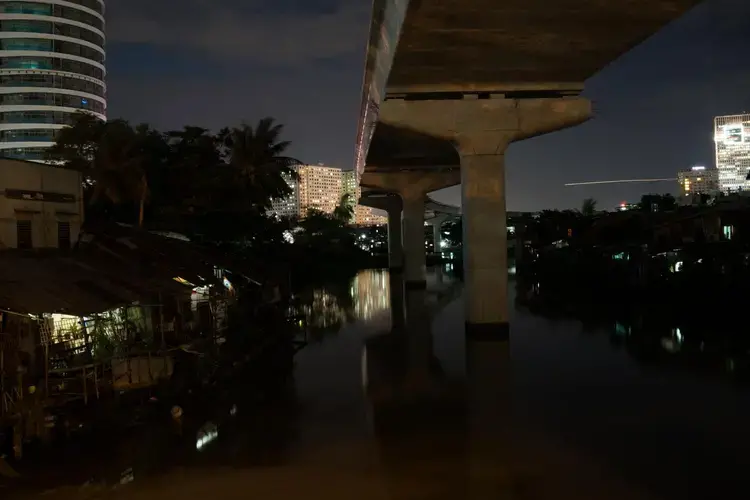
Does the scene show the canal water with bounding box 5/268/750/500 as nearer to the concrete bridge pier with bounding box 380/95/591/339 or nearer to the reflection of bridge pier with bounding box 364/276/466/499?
the reflection of bridge pier with bounding box 364/276/466/499

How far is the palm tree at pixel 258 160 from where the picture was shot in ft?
140

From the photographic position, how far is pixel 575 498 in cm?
954

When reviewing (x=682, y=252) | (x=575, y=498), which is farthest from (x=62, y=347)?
(x=682, y=252)

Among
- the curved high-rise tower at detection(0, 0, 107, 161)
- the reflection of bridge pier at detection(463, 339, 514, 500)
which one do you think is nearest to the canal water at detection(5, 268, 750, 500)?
the reflection of bridge pier at detection(463, 339, 514, 500)

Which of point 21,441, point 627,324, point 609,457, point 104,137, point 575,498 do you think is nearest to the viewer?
point 575,498

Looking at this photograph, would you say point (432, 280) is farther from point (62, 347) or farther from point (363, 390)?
point (62, 347)

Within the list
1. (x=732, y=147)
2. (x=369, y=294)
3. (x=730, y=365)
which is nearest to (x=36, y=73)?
(x=369, y=294)

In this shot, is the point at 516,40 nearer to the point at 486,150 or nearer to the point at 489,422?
the point at 486,150

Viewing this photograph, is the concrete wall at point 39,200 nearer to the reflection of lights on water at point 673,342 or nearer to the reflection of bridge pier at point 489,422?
the reflection of bridge pier at point 489,422

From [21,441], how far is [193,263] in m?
9.29

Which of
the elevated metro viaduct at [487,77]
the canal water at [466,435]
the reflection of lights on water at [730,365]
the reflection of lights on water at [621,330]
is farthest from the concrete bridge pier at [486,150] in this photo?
the reflection of lights on water at [730,365]

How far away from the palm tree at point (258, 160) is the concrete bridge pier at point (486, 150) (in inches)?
798

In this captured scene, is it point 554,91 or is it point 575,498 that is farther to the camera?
point 554,91

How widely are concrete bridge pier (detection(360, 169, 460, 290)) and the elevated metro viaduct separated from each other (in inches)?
716
